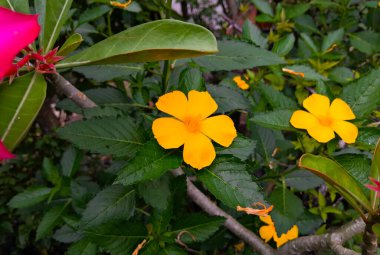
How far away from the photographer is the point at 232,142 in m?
0.73

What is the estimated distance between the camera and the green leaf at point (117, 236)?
2.80 feet

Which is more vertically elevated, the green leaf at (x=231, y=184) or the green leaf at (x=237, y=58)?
the green leaf at (x=237, y=58)

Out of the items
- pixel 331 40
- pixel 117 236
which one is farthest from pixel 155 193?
pixel 331 40

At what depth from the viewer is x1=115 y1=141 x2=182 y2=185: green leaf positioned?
2.12 ft

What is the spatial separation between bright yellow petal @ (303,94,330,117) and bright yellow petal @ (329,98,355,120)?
1cm

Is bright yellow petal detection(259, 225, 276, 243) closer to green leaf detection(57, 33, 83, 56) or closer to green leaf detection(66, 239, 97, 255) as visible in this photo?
green leaf detection(66, 239, 97, 255)

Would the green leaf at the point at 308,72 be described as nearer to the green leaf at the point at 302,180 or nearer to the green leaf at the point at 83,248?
the green leaf at the point at 302,180

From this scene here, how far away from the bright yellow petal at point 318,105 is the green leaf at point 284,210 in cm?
26

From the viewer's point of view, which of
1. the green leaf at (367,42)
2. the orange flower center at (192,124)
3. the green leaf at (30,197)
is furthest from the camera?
the green leaf at (367,42)

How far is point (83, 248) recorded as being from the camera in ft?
3.47

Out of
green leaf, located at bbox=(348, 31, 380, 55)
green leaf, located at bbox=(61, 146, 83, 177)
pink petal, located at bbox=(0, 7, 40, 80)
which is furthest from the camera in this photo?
green leaf, located at bbox=(348, 31, 380, 55)

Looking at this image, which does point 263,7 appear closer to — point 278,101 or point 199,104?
point 278,101

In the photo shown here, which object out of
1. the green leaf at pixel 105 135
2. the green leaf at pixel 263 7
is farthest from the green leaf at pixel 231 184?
the green leaf at pixel 263 7

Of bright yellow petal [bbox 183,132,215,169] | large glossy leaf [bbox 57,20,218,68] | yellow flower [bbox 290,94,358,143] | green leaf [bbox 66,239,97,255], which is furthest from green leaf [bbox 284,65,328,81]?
green leaf [bbox 66,239,97,255]
